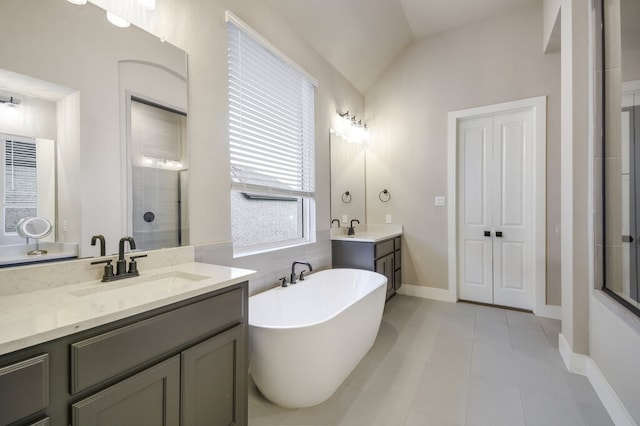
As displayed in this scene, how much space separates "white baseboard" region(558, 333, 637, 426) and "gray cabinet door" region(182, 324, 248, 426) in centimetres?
194

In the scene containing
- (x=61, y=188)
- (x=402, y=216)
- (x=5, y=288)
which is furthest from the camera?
(x=402, y=216)

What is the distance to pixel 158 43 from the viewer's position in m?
1.56

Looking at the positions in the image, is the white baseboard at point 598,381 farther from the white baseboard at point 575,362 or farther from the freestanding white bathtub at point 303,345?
the freestanding white bathtub at point 303,345

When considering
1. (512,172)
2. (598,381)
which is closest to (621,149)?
(598,381)

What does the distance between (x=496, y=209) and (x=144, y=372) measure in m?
3.62

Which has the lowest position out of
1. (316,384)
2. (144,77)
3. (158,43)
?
(316,384)

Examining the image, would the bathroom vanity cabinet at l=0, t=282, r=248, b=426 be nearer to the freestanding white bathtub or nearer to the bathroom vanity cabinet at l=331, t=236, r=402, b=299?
the freestanding white bathtub

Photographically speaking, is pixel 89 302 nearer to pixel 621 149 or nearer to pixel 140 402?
pixel 140 402

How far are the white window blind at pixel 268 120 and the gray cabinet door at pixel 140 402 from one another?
1.30 metres

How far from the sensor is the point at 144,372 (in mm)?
949

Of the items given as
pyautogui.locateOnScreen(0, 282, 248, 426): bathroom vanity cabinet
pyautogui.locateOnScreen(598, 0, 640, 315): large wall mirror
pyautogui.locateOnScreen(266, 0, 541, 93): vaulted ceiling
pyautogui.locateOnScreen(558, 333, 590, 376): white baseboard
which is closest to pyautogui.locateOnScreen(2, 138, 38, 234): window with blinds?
pyautogui.locateOnScreen(0, 282, 248, 426): bathroom vanity cabinet

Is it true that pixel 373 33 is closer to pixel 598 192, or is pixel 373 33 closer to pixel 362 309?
pixel 598 192

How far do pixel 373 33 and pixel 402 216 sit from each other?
224 cm

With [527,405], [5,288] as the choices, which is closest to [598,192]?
[527,405]
